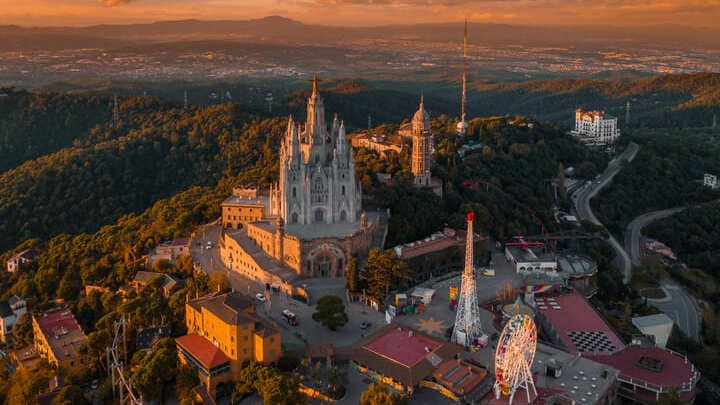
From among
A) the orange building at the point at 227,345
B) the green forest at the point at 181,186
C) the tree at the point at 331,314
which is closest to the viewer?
the orange building at the point at 227,345

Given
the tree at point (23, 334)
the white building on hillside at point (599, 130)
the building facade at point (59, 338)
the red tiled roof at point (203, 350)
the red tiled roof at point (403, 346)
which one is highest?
the white building on hillside at point (599, 130)

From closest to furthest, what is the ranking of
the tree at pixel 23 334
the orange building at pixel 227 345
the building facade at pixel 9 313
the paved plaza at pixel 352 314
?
the orange building at pixel 227 345, the paved plaza at pixel 352 314, the tree at pixel 23 334, the building facade at pixel 9 313

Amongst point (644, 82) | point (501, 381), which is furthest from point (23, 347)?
point (644, 82)

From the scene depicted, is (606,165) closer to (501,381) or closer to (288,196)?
(288,196)

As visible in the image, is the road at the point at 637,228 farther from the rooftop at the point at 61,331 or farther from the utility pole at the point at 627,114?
the utility pole at the point at 627,114

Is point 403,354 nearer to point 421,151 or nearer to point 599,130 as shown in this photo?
point 421,151

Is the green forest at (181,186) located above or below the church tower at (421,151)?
below

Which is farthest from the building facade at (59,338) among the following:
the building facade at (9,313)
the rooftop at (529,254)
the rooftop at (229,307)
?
the rooftop at (529,254)
